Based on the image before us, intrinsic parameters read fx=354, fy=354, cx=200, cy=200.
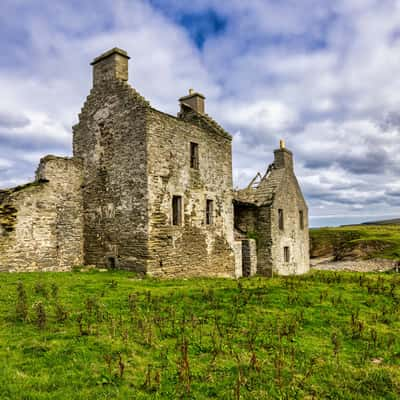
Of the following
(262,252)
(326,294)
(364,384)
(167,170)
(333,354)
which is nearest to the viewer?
(364,384)

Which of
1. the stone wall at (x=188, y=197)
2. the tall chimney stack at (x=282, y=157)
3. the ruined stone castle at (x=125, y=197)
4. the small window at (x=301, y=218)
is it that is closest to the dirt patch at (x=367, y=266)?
the small window at (x=301, y=218)

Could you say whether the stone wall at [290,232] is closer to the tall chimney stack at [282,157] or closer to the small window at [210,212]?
the tall chimney stack at [282,157]

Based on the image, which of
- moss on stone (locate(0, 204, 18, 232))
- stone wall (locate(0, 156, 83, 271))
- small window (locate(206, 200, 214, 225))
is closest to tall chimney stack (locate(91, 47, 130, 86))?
stone wall (locate(0, 156, 83, 271))

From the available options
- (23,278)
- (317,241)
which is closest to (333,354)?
(23,278)

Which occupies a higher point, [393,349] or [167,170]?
[167,170]

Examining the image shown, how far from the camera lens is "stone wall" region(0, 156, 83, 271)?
14.9m

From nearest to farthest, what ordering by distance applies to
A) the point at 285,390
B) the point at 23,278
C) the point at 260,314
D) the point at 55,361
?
the point at 285,390
the point at 55,361
the point at 260,314
the point at 23,278

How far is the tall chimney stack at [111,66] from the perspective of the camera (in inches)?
664

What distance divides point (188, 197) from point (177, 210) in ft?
3.25

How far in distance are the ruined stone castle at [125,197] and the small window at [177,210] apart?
0.05m

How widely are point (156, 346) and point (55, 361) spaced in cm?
178

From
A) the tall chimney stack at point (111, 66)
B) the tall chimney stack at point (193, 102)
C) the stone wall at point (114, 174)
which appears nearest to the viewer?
the stone wall at point (114, 174)

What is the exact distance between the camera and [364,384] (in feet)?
18.3

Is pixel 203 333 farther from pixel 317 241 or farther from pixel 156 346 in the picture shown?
pixel 317 241
